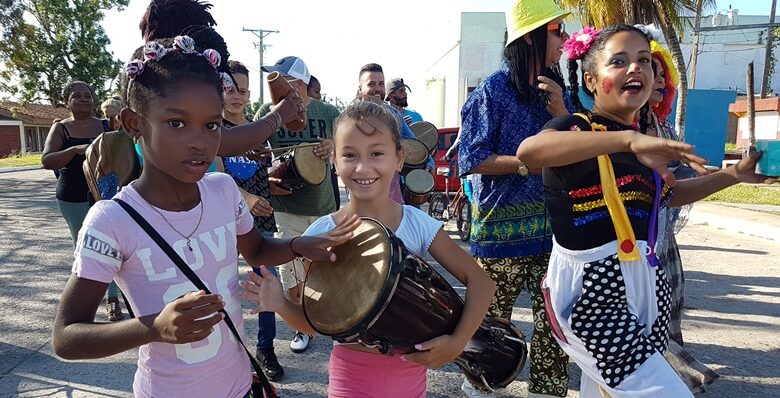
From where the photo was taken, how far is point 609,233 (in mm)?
1954

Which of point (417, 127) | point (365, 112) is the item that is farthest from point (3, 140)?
point (365, 112)

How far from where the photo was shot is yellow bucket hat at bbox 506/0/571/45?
2623 mm

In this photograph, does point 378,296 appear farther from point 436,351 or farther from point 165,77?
point 165,77

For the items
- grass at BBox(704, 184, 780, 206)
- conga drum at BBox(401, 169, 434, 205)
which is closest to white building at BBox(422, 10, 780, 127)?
grass at BBox(704, 184, 780, 206)

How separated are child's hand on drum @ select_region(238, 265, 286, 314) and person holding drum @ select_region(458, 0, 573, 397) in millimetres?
1318

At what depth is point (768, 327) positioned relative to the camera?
4.27 m

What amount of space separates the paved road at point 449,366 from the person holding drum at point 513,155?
22.8 inches

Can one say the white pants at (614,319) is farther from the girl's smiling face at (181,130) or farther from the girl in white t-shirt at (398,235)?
the girl's smiling face at (181,130)

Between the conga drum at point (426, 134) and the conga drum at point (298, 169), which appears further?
the conga drum at point (426, 134)

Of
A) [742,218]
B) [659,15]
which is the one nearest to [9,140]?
[659,15]

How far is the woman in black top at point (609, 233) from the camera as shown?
184cm

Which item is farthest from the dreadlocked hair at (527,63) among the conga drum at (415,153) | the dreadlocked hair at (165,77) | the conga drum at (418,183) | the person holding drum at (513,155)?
the conga drum at (418,183)

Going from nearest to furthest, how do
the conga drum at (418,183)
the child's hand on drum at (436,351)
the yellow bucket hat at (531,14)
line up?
the child's hand on drum at (436,351) < the yellow bucket hat at (531,14) < the conga drum at (418,183)

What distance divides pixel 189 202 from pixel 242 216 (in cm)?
23
